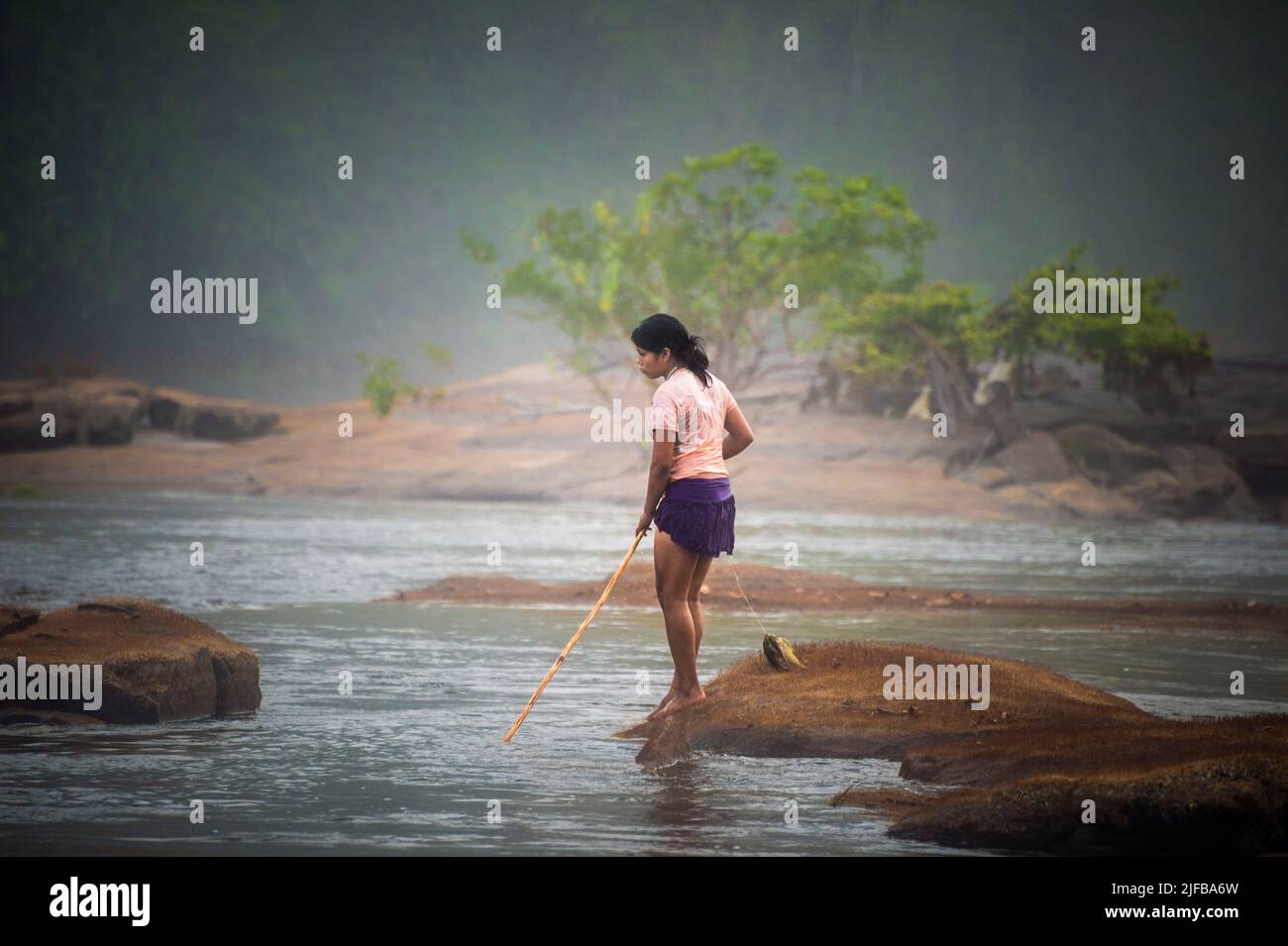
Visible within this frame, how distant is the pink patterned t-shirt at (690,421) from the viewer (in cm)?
807

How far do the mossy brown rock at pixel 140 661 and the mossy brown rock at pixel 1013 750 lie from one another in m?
2.30

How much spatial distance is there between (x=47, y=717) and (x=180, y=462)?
32.4 m

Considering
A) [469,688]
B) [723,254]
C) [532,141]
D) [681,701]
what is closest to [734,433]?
[681,701]

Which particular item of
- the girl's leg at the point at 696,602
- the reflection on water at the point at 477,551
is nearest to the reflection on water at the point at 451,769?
the girl's leg at the point at 696,602

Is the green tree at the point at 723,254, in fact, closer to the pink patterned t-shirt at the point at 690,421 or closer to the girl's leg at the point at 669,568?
the pink patterned t-shirt at the point at 690,421

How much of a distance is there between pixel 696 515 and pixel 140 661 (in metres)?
3.15

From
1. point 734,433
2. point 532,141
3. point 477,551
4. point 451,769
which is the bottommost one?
point 451,769

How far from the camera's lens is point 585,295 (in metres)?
44.0

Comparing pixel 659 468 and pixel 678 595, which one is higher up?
pixel 659 468

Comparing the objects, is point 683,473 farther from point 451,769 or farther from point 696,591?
point 451,769

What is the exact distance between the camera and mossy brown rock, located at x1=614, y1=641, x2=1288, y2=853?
20.0ft

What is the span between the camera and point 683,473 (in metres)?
8.16
